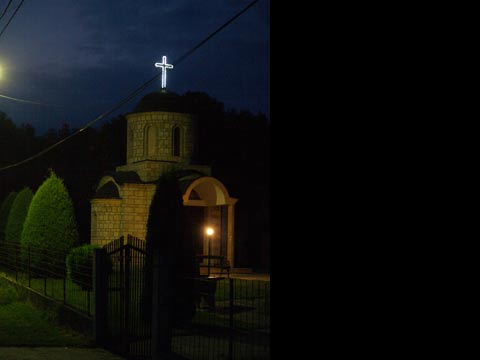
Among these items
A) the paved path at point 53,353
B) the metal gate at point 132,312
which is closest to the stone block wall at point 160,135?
the metal gate at point 132,312

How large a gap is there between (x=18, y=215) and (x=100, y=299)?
1880cm

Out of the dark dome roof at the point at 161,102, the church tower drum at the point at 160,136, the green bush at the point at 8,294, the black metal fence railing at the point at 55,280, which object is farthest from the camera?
the dark dome roof at the point at 161,102

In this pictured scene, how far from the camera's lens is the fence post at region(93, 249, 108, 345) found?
11.0m

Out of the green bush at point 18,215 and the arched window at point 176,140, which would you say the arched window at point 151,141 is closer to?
the arched window at point 176,140

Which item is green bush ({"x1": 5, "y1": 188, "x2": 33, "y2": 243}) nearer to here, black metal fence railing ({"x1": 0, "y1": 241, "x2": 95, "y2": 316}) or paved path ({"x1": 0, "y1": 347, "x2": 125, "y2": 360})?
black metal fence railing ({"x1": 0, "y1": 241, "x2": 95, "y2": 316})

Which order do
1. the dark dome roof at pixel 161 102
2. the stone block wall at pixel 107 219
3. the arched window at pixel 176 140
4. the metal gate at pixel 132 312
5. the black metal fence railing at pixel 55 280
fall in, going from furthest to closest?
the arched window at pixel 176 140, the dark dome roof at pixel 161 102, the stone block wall at pixel 107 219, the black metal fence railing at pixel 55 280, the metal gate at pixel 132 312

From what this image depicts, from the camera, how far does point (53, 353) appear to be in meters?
10.2

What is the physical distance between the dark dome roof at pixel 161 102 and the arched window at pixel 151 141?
32.2 inches

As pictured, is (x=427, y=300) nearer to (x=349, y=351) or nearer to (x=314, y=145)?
(x=349, y=351)

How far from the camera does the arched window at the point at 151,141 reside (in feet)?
93.5

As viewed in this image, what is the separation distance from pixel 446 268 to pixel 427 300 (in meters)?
0.12

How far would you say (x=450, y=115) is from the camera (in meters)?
1.84

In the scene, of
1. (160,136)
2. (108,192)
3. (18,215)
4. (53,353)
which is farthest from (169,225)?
(18,215)

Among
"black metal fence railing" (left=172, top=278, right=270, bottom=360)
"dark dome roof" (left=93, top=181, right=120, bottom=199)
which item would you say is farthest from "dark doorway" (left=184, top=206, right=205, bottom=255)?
"black metal fence railing" (left=172, top=278, right=270, bottom=360)
